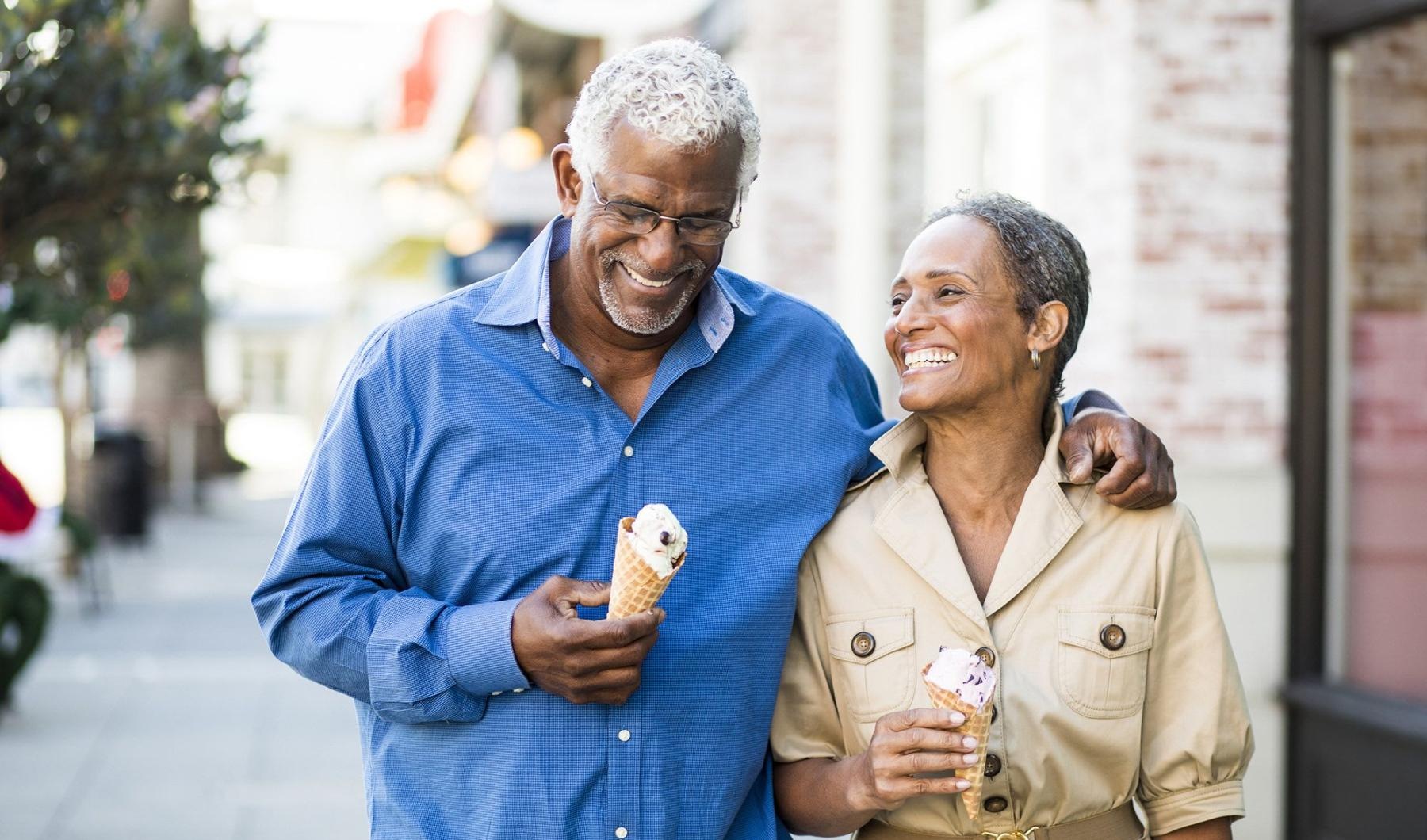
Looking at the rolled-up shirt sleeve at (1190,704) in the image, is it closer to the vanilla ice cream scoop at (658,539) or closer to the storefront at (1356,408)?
the vanilla ice cream scoop at (658,539)

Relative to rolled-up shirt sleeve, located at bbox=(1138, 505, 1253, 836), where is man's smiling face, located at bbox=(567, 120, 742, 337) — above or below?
above

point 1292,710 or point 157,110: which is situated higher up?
point 157,110

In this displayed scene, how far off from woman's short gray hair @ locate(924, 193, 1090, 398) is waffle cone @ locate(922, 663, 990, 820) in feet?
2.48

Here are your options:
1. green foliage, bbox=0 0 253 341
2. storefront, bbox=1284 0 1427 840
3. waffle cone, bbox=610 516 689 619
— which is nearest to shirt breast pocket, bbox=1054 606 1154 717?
waffle cone, bbox=610 516 689 619

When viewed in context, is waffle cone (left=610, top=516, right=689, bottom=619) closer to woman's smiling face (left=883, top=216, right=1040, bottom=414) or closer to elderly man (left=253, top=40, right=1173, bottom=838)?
elderly man (left=253, top=40, right=1173, bottom=838)

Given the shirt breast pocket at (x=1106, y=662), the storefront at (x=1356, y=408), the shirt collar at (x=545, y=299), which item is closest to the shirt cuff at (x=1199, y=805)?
the shirt breast pocket at (x=1106, y=662)

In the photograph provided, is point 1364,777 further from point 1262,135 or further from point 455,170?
point 455,170

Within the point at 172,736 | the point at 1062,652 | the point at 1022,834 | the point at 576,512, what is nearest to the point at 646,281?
the point at 576,512

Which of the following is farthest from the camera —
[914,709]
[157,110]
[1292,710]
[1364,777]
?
[157,110]

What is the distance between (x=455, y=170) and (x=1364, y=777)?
23070mm

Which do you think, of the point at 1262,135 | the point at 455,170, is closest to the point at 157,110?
the point at 1262,135

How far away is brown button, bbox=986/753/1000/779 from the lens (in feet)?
8.67

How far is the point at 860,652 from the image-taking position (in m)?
2.74

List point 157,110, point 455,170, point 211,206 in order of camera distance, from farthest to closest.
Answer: point 455,170 → point 211,206 → point 157,110
